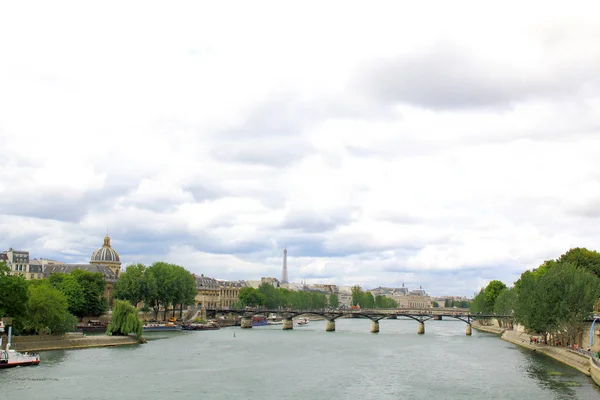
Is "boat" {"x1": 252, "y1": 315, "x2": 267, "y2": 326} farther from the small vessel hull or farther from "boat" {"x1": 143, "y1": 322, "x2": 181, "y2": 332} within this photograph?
the small vessel hull

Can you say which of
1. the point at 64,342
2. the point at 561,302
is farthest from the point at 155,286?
the point at 561,302

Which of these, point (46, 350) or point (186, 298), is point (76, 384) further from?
point (186, 298)

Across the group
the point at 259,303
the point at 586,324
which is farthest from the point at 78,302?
the point at 259,303

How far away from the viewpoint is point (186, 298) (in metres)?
128

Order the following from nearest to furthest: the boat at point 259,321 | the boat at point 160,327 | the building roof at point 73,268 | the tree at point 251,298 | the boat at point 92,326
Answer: the boat at point 92,326 < the boat at point 160,327 < the building roof at point 73,268 < the boat at point 259,321 < the tree at point 251,298

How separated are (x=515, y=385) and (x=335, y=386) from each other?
13.3 m

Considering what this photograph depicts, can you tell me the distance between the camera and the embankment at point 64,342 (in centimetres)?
6572

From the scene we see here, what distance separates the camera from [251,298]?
597 ft

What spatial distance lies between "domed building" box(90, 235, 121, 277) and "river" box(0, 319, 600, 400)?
89.0 m

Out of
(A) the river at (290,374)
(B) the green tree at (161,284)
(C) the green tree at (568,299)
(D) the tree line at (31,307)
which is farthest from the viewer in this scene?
(B) the green tree at (161,284)

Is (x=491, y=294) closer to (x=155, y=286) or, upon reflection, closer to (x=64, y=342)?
(x=155, y=286)

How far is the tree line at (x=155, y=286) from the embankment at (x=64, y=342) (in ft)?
126

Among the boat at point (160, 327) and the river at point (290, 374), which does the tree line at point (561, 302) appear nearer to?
the river at point (290, 374)

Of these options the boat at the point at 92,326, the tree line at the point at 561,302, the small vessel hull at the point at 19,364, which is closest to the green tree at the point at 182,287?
the boat at the point at 92,326
